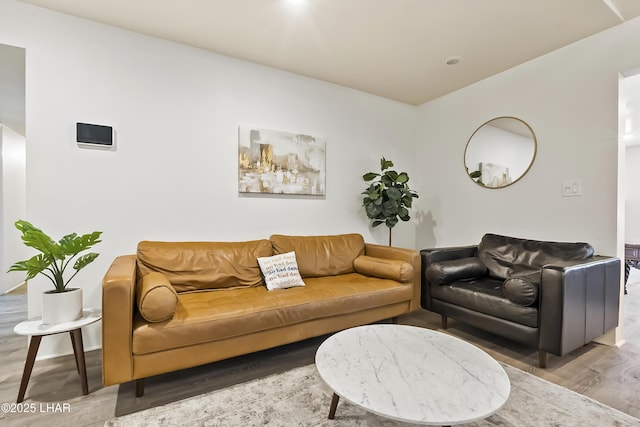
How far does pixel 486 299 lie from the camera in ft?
7.46

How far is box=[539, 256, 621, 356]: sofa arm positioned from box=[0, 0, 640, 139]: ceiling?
6.28 feet

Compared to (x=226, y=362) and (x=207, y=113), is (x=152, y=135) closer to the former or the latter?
(x=207, y=113)

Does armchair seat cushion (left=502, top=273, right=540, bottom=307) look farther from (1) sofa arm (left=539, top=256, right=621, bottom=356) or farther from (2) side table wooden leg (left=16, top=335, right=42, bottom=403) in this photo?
(2) side table wooden leg (left=16, top=335, right=42, bottom=403)

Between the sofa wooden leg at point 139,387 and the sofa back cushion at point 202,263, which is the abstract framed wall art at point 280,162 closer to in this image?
the sofa back cushion at point 202,263

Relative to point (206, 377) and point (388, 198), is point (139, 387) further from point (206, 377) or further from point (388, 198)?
point (388, 198)

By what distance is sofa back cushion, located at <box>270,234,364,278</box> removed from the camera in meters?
2.83

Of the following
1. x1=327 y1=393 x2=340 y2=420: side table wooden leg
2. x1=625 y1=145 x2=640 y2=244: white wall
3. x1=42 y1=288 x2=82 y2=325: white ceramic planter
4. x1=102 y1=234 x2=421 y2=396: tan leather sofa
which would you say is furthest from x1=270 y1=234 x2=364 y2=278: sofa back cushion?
x1=625 y1=145 x2=640 y2=244: white wall

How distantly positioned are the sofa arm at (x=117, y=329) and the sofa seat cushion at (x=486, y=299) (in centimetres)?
241

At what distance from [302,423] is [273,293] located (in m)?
0.92

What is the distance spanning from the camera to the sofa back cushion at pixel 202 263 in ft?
7.33

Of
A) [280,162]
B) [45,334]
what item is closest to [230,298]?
[45,334]

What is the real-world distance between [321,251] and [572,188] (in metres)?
2.41

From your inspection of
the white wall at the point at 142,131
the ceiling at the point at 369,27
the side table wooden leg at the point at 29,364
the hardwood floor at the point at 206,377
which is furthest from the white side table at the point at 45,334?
the ceiling at the point at 369,27

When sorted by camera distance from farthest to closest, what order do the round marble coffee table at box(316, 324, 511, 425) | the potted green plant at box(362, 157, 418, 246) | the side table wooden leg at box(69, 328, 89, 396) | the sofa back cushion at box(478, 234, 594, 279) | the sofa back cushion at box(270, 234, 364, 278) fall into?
the potted green plant at box(362, 157, 418, 246), the sofa back cushion at box(270, 234, 364, 278), the sofa back cushion at box(478, 234, 594, 279), the side table wooden leg at box(69, 328, 89, 396), the round marble coffee table at box(316, 324, 511, 425)
